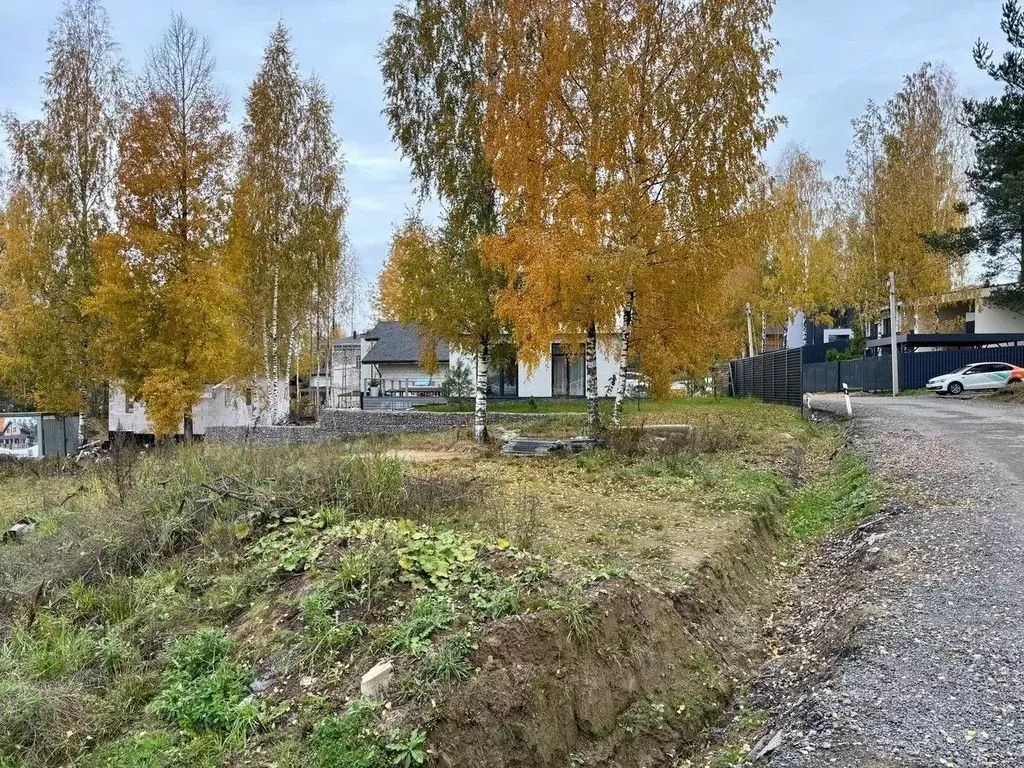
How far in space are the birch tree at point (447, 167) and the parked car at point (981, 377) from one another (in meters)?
20.4

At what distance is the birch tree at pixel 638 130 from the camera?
1159cm

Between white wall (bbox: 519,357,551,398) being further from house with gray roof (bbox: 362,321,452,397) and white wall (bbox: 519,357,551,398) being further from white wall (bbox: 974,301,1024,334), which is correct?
white wall (bbox: 974,301,1024,334)

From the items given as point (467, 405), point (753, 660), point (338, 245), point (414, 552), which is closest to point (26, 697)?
point (414, 552)

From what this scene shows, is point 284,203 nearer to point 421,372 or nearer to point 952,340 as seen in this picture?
point 421,372

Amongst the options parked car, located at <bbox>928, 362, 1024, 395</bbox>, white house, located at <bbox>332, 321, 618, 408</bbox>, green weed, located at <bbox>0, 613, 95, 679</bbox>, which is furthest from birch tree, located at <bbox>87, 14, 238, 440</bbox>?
parked car, located at <bbox>928, 362, 1024, 395</bbox>

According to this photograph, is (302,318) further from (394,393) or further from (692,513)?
(692,513)

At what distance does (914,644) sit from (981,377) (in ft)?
87.9

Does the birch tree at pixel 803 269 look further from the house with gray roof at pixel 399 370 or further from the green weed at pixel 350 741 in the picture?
the green weed at pixel 350 741

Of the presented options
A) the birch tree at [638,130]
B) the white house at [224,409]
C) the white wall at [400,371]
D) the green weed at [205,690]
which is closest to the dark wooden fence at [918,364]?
the white wall at [400,371]

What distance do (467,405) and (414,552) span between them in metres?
19.4

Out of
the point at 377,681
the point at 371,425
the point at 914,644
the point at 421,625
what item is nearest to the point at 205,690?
the point at 377,681

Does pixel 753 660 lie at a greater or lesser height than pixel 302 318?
lesser

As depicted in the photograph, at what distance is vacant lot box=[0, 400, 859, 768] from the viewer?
3.69 m

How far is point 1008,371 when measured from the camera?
25.9 m
